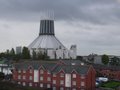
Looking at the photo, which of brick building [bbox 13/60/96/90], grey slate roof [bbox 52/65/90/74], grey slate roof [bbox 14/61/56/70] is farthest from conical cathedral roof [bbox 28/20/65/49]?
grey slate roof [bbox 52/65/90/74]

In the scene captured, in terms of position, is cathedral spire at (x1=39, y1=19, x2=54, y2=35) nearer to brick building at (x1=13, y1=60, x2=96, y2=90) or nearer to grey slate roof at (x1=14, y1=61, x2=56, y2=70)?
grey slate roof at (x1=14, y1=61, x2=56, y2=70)

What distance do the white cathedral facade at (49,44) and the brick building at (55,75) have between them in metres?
51.2

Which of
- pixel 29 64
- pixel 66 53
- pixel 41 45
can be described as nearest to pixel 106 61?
pixel 66 53

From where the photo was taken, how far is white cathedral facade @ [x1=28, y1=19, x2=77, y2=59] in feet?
320

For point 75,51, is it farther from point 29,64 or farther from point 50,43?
point 29,64

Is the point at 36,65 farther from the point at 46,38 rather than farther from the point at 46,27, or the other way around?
the point at 46,38

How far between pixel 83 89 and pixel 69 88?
191 centimetres

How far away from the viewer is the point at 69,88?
4019 cm

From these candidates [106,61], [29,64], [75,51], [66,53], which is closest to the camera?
[29,64]

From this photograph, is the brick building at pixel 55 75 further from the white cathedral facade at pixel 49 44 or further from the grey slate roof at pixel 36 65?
Answer: the white cathedral facade at pixel 49 44

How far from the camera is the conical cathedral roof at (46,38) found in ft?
326

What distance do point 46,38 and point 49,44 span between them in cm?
219

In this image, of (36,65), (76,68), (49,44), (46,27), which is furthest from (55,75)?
(49,44)

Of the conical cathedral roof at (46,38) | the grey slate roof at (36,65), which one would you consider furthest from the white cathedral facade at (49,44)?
the grey slate roof at (36,65)
